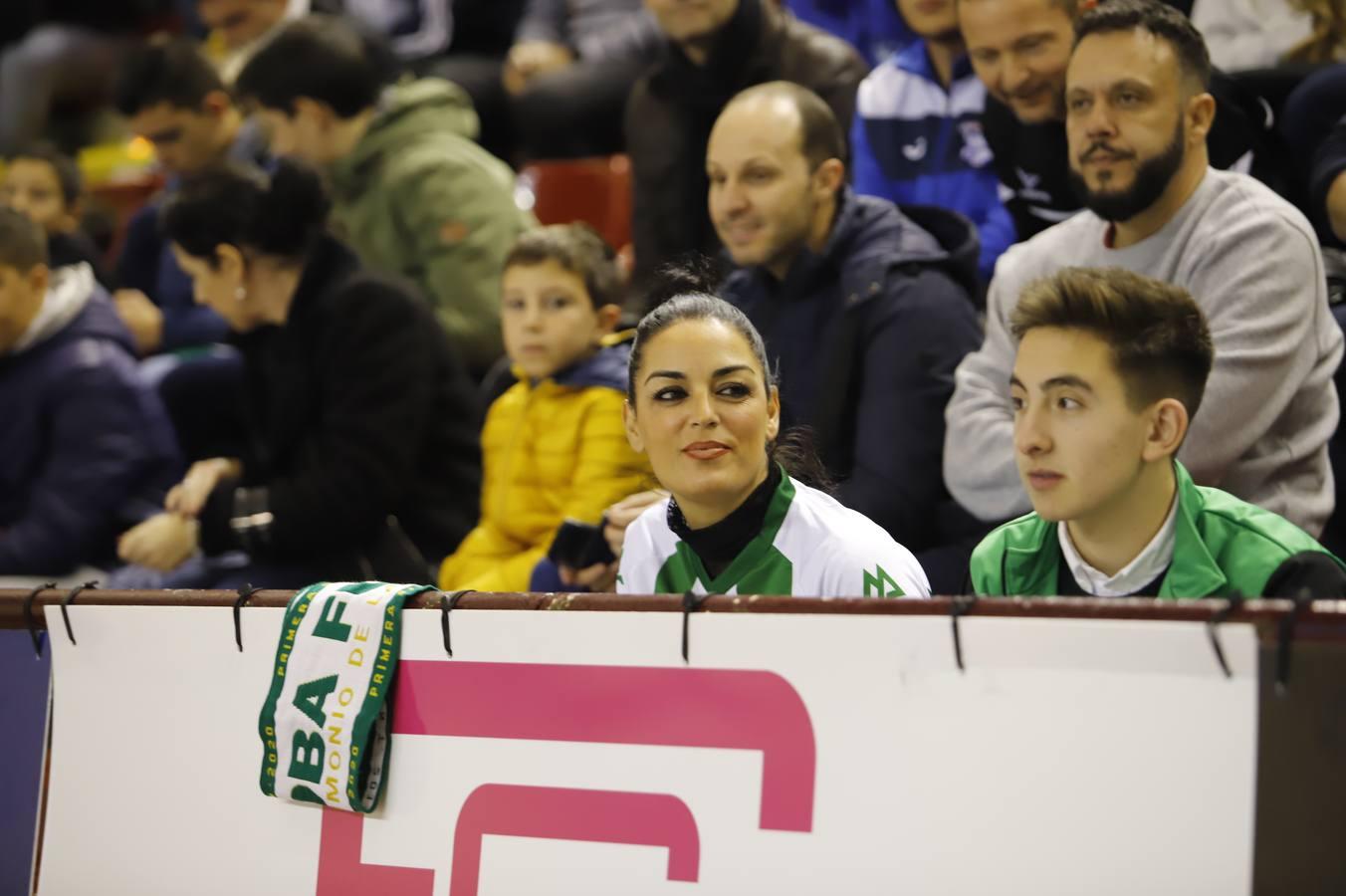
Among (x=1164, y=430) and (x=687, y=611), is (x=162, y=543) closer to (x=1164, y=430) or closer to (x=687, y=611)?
(x=687, y=611)

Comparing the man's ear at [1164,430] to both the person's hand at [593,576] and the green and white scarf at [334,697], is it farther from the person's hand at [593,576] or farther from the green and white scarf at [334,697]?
the person's hand at [593,576]

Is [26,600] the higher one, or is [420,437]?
[420,437]

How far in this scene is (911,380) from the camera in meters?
3.28

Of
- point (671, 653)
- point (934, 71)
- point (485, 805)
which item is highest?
point (934, 71)

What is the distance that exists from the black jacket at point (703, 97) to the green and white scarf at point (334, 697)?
87.0 inches

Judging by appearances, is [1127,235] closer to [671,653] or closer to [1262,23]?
[1262,23]

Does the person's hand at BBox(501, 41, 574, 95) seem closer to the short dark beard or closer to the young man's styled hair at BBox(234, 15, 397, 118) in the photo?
the young man's styled hair at BBox(234, 15, 397, 118)

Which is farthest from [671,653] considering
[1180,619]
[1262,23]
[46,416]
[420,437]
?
[46,416]

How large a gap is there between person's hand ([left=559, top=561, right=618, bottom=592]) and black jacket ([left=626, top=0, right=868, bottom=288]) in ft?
4.41

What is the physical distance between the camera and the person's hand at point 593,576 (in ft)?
10.4

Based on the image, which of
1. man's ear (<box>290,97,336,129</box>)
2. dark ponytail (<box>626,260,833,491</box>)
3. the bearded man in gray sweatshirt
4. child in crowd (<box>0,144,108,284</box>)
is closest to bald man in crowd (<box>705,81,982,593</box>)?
the bearded man in gray sweatshirt

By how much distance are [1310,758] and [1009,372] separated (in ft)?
4.82

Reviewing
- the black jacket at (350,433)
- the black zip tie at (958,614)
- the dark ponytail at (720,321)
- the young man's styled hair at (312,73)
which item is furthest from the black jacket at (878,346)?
the young man's styled hair at (312,73)

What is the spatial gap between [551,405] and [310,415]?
82 centimetres
